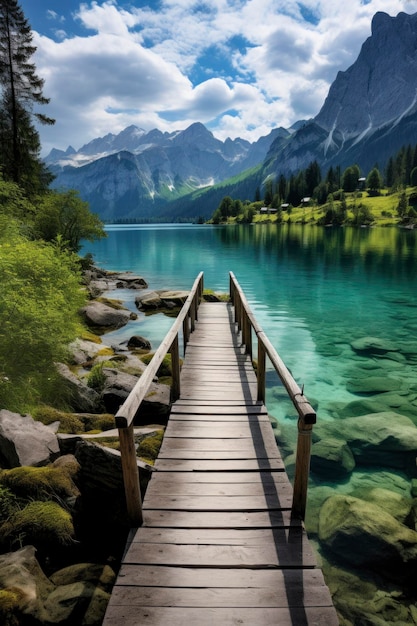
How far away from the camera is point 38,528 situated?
17.0 feet

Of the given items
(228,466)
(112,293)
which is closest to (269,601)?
(228,466)

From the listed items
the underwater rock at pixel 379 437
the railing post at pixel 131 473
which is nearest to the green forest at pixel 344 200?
the underwater rock at pixel 379 437

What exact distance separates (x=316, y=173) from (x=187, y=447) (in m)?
170

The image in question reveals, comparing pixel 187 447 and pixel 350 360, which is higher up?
pixel 187 447

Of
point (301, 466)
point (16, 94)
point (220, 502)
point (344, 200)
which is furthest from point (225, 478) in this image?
point (344, 200)

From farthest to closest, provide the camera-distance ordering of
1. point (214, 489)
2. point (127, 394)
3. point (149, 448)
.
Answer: point (127, 394) < point (149, 448) < point (214, 489)

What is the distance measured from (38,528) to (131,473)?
179 centimetres

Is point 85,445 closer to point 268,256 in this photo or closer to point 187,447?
point 187,447

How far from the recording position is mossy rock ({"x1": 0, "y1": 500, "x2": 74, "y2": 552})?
5078 mm

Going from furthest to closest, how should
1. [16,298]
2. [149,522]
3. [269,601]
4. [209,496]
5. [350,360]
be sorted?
[350,360]
[16,298]
[209,496]
[149,522]
[269,601]

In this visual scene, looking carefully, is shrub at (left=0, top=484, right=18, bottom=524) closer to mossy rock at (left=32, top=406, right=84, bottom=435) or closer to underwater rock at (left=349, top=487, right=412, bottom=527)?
mossy rock at (left=32, top=406, right=84, bottom=435)

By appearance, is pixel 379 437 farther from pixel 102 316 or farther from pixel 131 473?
pixel 102 316

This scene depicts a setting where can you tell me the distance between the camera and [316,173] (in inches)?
6235

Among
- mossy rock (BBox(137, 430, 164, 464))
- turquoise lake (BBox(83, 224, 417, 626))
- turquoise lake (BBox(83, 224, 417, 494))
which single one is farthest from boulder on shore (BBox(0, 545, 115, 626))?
turquoise lake (BBox(83, 224, 417, 494))
